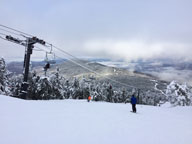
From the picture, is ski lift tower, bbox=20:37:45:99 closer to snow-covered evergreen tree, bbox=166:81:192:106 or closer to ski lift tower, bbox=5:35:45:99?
ski lift tower, bbox=5:35:45:99

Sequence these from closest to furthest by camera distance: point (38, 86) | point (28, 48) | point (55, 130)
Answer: point (55, 130) < point (28, 48) < point (38, 86)

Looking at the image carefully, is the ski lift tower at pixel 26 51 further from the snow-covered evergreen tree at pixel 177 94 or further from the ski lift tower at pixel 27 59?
the snow-covered evergreen tree at pixel 177 94

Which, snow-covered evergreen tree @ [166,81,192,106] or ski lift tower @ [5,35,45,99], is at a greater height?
ski lift tower @ [5,35,45,99]

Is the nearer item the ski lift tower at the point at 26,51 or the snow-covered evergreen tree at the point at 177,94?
the ski lift tower at the point at 26,51

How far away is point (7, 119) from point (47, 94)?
31578 mm

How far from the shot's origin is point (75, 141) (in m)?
4.89

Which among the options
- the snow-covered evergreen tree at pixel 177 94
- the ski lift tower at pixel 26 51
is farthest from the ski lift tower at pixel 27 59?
the snow-covered evergreen tree at pixel 177 94

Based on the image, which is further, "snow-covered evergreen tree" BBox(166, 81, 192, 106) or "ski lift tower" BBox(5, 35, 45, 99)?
"snow-covered evergreen tree" BBox(166, 81, 192, 106)

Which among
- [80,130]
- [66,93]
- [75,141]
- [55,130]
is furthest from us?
[66,93]

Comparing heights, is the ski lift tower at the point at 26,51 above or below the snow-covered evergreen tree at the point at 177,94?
above

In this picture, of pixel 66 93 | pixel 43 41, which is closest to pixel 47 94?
pixel 66 93

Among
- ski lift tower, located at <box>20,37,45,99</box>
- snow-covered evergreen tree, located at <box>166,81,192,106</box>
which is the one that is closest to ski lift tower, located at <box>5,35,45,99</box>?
ski lift tower, located at <box>20,37,45,99</box>

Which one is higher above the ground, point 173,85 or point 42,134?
point 173,85

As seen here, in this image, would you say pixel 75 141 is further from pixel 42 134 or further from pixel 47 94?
pixel 47 94
